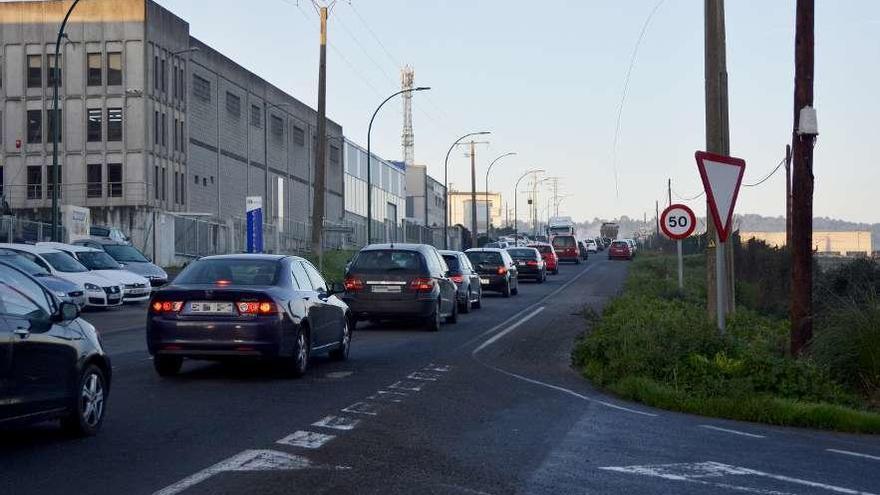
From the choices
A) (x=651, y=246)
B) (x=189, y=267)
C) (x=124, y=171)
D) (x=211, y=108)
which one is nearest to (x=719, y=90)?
(x=189, y=267)

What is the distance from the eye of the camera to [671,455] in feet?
30.3

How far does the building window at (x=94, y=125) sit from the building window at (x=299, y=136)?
21.7m

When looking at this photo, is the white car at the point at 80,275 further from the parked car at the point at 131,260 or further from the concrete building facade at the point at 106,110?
the concrete building facade at the point at 106,110

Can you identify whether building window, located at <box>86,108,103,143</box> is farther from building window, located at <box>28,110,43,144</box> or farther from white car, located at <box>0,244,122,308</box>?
white car, located at <box>0,244,122,308</box>

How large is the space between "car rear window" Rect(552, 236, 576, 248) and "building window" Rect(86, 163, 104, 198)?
99.1ft

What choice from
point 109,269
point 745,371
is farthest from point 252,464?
point 109,269

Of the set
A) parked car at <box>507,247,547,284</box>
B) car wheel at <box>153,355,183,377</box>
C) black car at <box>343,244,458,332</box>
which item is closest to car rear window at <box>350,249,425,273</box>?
black car at <box>343,244,458,332</box>

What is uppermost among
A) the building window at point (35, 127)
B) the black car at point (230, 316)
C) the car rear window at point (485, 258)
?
the building window at point (35, 127)

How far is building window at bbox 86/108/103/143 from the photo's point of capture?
6128cm

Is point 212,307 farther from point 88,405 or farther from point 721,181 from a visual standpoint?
point 721,181

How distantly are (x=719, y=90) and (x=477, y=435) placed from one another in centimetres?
1115

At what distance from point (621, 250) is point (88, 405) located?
259ft

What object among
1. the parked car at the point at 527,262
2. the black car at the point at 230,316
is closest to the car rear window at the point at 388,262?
the black car at the point at 230,316

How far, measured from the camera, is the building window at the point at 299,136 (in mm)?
82125
